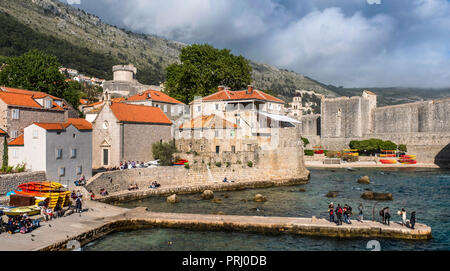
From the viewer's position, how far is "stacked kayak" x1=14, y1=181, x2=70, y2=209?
20.6m

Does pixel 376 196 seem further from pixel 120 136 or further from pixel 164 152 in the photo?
pixel 120 136

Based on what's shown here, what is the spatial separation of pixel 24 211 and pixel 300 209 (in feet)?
58.4

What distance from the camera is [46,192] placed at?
2192cm

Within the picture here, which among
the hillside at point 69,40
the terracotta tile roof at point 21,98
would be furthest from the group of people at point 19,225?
the hillside at point 69,40

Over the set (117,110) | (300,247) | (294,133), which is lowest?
(300,247)

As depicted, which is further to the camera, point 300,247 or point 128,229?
point 128,229

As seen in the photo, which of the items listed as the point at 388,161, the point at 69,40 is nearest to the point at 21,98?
the point at 388,161

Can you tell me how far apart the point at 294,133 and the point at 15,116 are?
86.7 feet

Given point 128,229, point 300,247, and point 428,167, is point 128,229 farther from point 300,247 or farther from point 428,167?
point 428,167

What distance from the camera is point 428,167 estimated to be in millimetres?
57094

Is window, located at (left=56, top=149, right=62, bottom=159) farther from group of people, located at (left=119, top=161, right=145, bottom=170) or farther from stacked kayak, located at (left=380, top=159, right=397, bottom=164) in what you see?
stacked kayak, located at (left=380, top=159, right=397, bottom=164)

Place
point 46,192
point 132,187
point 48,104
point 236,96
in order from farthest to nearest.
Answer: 1. point 236,96
2. point 48,104
3. point 132,187
4. point 46,192

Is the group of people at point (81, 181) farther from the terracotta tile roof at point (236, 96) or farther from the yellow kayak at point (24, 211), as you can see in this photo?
the terracotta tile roof at point (236, 96)

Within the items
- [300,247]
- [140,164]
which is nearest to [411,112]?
[140,164]
